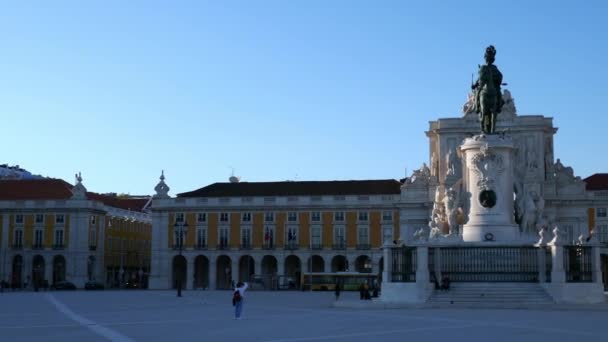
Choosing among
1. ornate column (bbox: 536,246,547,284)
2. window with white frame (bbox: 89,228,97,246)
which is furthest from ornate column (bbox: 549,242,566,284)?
window with white frame (bbox: 89,228,97,246)

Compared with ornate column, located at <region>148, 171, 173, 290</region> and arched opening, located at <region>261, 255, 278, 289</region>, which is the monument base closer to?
arched opening, located at <region>261, 255, 278, 289</region>

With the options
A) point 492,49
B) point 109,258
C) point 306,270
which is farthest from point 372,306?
point 109,258

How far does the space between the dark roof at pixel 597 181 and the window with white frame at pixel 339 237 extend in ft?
67.5

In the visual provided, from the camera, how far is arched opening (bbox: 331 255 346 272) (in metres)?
81.6

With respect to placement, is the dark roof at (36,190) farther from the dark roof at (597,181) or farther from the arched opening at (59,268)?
the dark roof at (597,181)

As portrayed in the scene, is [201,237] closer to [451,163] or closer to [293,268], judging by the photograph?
[293,268]

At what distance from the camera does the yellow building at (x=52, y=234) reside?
85562mm

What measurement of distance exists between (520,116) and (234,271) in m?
26.8

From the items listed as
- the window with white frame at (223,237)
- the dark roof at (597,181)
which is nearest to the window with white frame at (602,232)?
the dark roof at (597,181)

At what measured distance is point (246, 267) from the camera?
8444 cm

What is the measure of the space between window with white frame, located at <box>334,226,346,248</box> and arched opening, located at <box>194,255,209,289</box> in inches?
473

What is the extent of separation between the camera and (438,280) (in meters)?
30.6

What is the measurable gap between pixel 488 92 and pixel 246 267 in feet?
180

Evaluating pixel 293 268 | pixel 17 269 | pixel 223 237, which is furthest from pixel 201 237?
pixel 17 269
